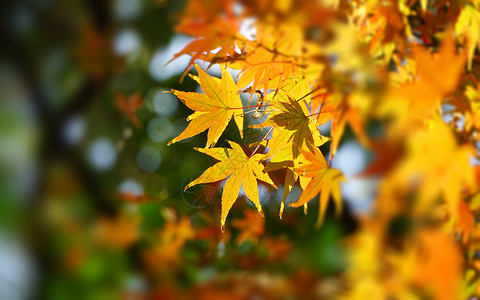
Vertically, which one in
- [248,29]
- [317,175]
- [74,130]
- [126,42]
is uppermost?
[126,42]

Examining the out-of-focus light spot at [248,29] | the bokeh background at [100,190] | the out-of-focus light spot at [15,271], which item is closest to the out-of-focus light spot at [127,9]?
the bokeh background at [100,190]

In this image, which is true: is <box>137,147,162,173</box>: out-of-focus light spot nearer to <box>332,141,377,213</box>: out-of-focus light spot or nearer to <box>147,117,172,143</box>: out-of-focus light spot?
<box>147,117,172,143</box>: out-of-focus light spot

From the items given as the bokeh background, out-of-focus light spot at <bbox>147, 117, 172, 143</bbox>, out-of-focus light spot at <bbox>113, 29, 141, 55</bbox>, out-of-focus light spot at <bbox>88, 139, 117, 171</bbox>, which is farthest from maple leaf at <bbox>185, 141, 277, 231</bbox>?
out-of-focus light spot at <bbox>113, 29, 141, 55</bbox>

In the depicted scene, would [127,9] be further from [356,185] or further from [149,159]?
[356,185]

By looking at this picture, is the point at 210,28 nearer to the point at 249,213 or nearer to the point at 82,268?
the point at 249,213

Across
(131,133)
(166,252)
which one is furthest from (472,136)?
(166,252)

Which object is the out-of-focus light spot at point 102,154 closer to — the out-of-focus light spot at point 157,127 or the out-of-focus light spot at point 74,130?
the out-of-focus light spot at point 74,130

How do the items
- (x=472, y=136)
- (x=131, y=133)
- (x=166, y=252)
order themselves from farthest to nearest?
(x=166, y=252), (x=131, y=133), (x=472, y=136)

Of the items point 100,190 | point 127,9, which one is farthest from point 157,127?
point 127,9
